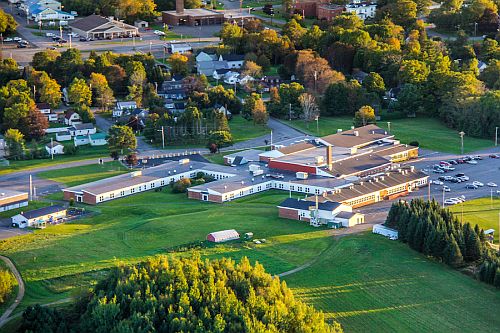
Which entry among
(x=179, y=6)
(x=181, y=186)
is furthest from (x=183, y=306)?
(x=179, y=6)

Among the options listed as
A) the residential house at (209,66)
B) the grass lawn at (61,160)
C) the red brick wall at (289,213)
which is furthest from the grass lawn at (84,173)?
the residential house at (209,66)

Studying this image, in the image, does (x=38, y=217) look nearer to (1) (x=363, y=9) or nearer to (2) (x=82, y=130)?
(2) (x=82, y=130)

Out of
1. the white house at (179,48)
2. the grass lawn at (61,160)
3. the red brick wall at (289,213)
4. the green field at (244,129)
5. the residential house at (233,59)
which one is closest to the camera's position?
the red brick wall at (289,213)

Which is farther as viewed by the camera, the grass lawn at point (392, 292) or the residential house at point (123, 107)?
the residential house at point (123, 107)

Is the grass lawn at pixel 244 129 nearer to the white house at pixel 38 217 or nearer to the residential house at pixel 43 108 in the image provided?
the residential house at pixel 43 108

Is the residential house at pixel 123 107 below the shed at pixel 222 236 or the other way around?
the other way around

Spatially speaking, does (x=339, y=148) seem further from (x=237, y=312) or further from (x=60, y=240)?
(x=237, y=312)

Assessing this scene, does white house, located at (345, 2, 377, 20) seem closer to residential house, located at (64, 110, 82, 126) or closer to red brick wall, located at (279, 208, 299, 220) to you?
residential house, located at (64, 110, 82, 126)
